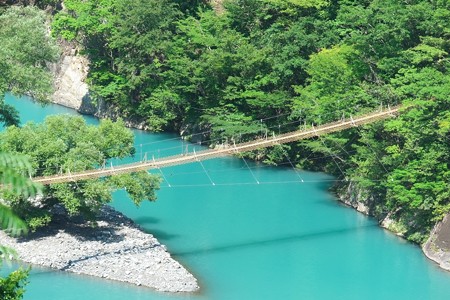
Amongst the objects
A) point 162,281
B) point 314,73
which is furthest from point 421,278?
point 314,73

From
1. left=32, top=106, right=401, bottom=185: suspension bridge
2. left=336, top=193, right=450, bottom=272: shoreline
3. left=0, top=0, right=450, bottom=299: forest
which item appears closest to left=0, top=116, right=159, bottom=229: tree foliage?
left=0, top=0, right=450, bottom=299: forest

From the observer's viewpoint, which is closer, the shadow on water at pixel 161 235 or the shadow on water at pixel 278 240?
the shadow on water at pixel 278 240

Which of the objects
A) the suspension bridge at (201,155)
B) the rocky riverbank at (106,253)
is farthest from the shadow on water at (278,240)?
the suspension bridge at (201,155)

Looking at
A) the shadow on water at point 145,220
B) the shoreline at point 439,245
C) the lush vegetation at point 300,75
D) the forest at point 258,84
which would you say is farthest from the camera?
the shadow on water at point 145,220

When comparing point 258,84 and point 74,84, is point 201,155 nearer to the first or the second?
point 258,84

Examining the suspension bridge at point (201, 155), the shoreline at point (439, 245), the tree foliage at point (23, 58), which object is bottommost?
the shoreline at point (439, 245)

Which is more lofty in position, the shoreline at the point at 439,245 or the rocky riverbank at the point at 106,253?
the rocky riverbank at the point at 106,253

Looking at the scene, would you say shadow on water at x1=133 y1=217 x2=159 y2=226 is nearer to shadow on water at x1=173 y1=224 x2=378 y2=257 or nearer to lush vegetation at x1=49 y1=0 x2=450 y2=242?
shadow on water at x1=173 y1=224 x2=378 y2=257

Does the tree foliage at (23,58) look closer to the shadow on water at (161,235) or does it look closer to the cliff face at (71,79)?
the shadow on water at (161,235)
